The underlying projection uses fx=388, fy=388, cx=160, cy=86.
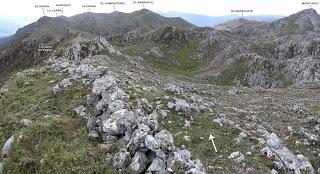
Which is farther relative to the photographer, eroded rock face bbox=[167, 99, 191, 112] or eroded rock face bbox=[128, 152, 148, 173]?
eroded rock face bbox=[167, 99, 191, 112]

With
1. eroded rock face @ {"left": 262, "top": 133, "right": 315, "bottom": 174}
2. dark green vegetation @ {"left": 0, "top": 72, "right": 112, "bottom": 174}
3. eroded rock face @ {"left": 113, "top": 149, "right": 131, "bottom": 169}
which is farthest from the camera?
dark green vegetation @ {"left": 0, "top": 72, "right": 112, "bottom": 174}

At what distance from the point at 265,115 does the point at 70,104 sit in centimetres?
1666

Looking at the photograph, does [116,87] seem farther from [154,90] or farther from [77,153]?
[77,153]

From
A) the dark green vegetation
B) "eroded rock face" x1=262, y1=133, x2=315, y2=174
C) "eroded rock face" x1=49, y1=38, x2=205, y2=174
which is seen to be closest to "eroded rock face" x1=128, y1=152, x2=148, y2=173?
"eroded rock face" x1=49, y1=38, x2=205, y2=174

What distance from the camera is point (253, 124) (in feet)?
96.8

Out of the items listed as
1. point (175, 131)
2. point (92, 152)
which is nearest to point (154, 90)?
point (175, 131)

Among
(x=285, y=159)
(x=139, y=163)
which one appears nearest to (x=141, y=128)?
(x=139, y=163)

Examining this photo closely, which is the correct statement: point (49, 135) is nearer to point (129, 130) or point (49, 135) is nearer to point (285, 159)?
point (129, 130)

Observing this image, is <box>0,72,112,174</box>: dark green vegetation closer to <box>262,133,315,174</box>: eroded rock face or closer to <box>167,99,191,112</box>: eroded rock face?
<box>167,99,191,112</box>: eroded rock face

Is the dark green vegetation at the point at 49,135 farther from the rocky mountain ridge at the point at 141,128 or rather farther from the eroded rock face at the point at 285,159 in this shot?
the eroded rock face at the point at 285,159

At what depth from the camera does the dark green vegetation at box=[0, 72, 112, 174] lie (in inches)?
874

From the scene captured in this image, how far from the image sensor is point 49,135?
25594 millimetres

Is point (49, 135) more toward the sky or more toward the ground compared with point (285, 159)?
more toward the sky

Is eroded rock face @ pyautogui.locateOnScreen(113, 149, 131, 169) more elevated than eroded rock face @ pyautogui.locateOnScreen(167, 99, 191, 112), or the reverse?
eroded rock face @ pyautogui.locateOnScreen(167, 99, 191, 112)
